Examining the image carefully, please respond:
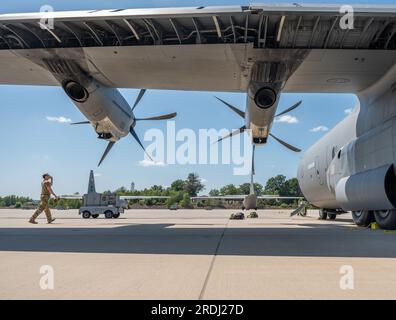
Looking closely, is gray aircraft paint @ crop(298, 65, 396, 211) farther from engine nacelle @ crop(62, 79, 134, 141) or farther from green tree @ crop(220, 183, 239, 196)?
green tree @ crop(220, 183, 239, 196)

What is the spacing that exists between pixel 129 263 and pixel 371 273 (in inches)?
130

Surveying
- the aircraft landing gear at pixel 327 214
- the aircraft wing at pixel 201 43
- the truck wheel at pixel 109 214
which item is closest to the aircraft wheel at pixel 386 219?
the aircraft wing at pixel 201 43

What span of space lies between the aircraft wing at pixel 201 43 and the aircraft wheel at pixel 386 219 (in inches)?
169

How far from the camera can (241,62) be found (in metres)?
11.9

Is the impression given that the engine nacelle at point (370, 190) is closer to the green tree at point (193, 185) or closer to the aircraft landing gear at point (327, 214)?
the aircraft landing gear at point (327, 214)

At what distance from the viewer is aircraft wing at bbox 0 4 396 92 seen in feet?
29.9

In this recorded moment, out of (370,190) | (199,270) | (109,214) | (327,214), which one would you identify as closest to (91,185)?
(109,214)

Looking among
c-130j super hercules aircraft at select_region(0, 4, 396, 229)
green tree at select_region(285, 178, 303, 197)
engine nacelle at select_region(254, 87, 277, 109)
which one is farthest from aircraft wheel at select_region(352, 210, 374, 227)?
green tree at select_region(285, 178, 303, 197)

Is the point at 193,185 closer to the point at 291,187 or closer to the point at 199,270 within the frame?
the point at 291,187

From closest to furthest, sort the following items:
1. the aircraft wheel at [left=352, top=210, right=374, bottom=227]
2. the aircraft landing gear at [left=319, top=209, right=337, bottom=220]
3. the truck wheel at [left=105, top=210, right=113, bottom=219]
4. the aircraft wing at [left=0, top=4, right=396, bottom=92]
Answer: the aircraft wing at [left=0, top=4, right=396, bottom=92]
the aircraft wheel at [left=352, top=210, right=374, bottom=227]
the aircraft landing gear at [left=319, top=209, right=337, bottom=220]
the truck wheel at [left=105, top=210, right=113, bottom=219]

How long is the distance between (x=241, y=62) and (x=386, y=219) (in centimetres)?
638

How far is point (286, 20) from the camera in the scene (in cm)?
956

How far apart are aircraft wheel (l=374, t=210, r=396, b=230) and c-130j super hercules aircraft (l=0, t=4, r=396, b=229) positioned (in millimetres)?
54

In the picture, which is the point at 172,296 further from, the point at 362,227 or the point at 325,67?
the point at 362,227
